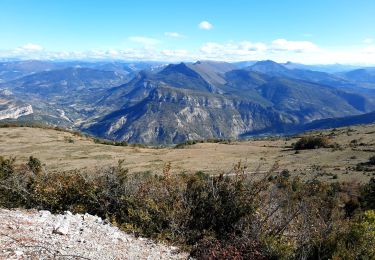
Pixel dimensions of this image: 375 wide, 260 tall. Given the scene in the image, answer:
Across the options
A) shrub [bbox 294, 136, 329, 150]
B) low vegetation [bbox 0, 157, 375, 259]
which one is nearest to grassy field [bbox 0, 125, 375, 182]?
shrub [bbox 294, 136, 329, 150]

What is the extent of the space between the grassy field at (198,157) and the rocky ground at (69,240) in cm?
3463

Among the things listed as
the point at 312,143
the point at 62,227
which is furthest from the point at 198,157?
the point at 62,227

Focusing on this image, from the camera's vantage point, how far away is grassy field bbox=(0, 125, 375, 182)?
163 ft

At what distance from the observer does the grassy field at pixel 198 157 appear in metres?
49.8

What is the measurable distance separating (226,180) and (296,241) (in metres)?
3.45

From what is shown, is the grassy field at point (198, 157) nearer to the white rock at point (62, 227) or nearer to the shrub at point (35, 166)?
the shrub at point (35, 166)

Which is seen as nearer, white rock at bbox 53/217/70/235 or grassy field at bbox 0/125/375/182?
white rock at bbox 53/217/70/235

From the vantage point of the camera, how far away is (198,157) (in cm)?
6412

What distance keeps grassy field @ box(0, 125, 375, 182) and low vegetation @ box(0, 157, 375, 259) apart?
32186mm

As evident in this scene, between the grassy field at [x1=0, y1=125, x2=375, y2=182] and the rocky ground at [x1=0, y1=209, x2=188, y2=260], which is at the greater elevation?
the rocky ground at [x1=0, y1=209, x2=188, y2=260]

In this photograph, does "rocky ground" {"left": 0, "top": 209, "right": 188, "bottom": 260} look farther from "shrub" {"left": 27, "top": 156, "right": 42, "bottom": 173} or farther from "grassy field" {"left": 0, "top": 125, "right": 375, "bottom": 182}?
"grassy field" {"left": 0, "top": 125, "right": 375, "bottom": 182}

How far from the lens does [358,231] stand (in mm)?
9711

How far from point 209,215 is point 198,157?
52069mm

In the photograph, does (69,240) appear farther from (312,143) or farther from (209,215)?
(312,143)
